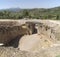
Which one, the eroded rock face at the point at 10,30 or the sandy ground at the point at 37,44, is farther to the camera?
the eroded rock face at the point at 10,30

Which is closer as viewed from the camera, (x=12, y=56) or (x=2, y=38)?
(x=12, y=56)

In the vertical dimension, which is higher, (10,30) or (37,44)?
(37,44)

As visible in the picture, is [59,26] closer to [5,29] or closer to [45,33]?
[45,33]

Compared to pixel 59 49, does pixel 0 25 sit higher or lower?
lower

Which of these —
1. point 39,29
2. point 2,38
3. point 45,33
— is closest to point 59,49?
point 45,33

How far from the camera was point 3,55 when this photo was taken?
1235cm

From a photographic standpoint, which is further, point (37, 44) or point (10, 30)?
point (10, 30)

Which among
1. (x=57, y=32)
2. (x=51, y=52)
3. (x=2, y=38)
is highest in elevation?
(x=51, y=52)

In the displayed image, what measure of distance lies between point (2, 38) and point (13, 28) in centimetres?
257

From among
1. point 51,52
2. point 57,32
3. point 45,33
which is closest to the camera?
point 51,52

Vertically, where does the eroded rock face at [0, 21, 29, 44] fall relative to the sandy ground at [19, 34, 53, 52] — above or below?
below

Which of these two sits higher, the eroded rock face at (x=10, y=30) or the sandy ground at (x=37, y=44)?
the sandy ground at (x=37, y=44)

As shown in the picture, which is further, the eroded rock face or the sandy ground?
the eroded rock face

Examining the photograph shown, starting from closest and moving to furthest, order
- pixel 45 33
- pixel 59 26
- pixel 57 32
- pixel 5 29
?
pixel 57 32 → pixel 59 26 → pixel 45 33 → pixel 5 29
